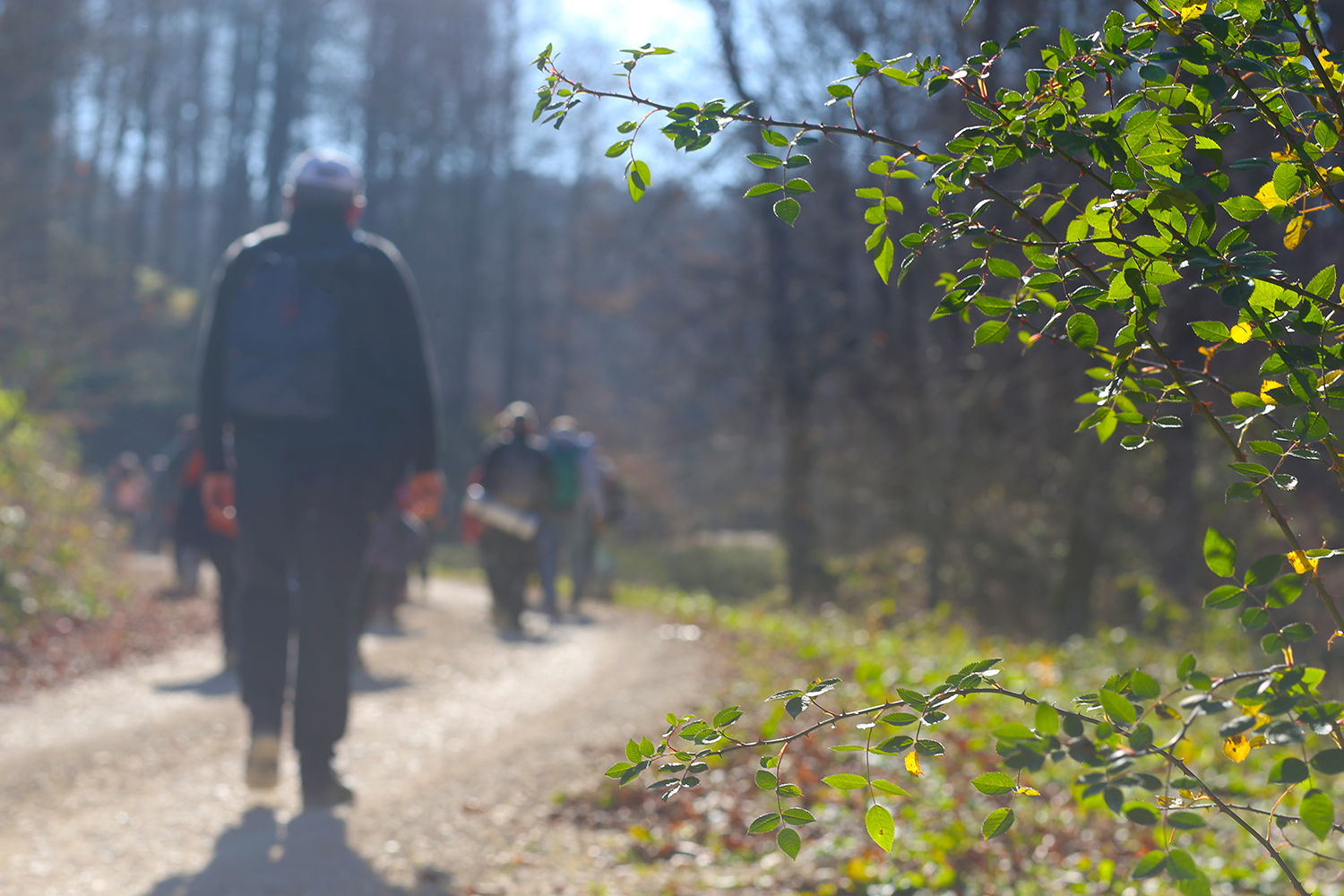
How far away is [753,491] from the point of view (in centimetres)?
2094

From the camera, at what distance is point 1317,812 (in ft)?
3.69

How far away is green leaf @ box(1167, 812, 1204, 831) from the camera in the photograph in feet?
3.60

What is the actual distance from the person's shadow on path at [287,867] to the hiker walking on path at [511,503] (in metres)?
6.34

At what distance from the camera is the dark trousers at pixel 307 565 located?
399cm

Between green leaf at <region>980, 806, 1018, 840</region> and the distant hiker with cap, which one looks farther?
the distant hiker with cap

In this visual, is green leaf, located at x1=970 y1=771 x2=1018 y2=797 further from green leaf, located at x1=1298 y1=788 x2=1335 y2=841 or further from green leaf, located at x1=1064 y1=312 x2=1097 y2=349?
green leaf, located at x1=1064 y1=312 x2=1097 y2=349

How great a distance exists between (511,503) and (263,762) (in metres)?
6.43

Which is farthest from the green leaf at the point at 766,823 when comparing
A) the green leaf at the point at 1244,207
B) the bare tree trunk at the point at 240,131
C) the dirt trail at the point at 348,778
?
the bare tree trunk at the point at 240,131

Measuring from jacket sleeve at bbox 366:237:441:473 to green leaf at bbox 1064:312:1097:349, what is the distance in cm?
294

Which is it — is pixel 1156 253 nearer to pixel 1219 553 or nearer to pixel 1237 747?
pixel 1219 553

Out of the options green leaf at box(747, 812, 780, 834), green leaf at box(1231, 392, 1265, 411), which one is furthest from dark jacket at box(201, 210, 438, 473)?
green leaf at box(1231, 392, 1265, 411)

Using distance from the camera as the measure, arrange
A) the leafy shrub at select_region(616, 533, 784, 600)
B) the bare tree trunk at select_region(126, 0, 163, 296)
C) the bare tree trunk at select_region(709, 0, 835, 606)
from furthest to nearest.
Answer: the bare tree trunk at select_region(126, 0, 163, 296) → the leafy shrub at select_region(616, 533, 784, 600) → the bare tree trunk at select_region(709, 0, 835, 606)

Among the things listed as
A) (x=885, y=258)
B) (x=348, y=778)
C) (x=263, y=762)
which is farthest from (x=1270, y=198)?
(x=348, y=778)

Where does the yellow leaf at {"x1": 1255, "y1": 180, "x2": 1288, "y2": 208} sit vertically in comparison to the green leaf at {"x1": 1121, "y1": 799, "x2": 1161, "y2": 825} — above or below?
above
